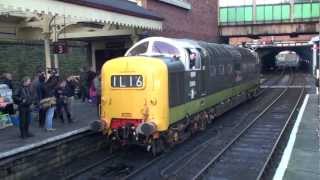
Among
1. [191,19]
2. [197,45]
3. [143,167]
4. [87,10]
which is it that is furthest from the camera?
[191,19]

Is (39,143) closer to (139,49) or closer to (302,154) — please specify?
(139,49)

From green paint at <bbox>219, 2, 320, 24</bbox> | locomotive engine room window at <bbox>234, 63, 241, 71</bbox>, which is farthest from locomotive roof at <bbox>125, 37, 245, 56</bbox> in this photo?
green paint at <bbox>219, 2, 320, 24</bbox>

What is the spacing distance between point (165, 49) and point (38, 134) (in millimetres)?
4281

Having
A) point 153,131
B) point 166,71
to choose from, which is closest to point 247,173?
point 153,131

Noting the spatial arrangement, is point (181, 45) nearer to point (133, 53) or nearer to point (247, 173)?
point (133, 53)

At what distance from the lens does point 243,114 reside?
69.5ft

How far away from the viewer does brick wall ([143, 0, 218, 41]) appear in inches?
981

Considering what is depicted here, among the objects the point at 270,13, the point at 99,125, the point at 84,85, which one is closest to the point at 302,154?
the point at 99,125

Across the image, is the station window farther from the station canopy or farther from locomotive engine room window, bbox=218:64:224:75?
locomotive engine room window, bbox=218:64:224:75

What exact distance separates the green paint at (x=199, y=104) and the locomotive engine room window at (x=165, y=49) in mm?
1492

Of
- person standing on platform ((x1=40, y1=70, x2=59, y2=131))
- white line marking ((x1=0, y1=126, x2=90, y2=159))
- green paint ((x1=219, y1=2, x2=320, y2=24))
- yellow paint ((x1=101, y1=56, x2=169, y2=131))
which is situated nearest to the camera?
white line marking ((x1=0, y1=126, x2=90, y2=159))

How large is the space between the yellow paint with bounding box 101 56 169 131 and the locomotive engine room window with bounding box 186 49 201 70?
2.17 meters

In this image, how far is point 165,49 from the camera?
14.0 meters

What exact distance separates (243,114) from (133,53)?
28.0 ft
